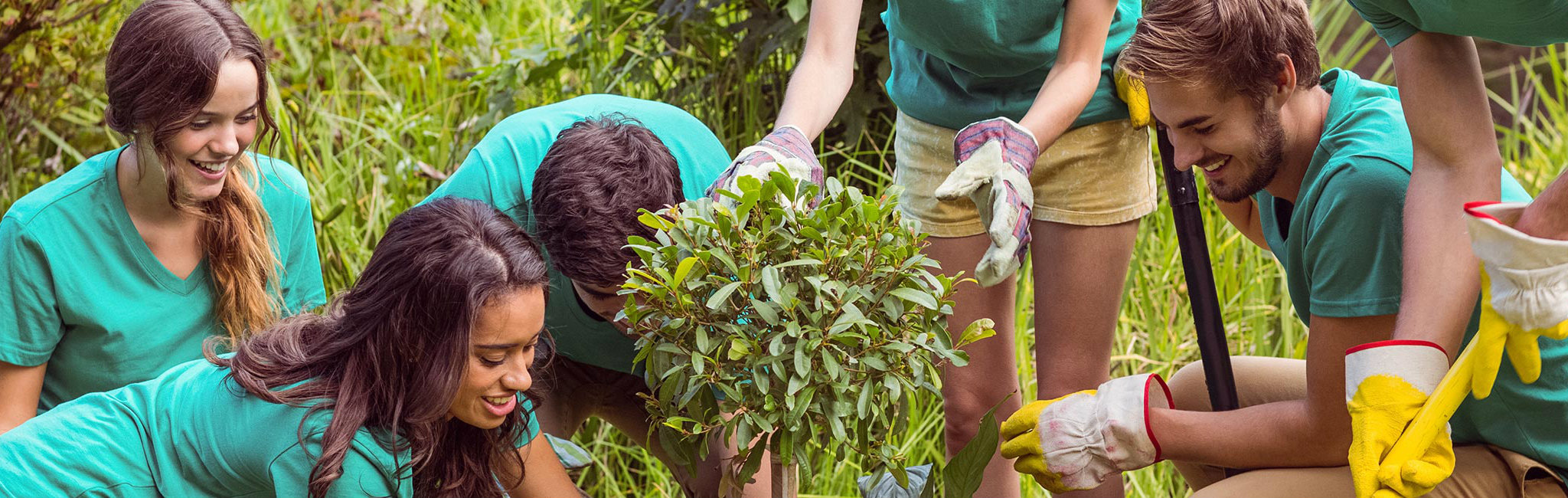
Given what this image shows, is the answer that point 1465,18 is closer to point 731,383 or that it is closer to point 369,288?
point 731,383

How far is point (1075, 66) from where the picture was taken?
6.12 feet

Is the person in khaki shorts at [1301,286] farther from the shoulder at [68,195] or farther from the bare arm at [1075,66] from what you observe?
the shoulder at [68,195]

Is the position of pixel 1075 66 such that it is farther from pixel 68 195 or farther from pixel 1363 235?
pixel 68 195

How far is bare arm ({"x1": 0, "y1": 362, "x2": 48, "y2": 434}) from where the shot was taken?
1971 mm

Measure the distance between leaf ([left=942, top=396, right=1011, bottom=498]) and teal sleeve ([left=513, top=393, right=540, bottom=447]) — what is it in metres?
0.60

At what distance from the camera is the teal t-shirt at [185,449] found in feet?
5.20

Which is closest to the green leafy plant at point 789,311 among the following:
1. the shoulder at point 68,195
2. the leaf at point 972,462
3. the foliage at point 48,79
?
the leaf at point 972,462

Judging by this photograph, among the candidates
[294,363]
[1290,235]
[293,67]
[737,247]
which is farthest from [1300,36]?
[293,67]

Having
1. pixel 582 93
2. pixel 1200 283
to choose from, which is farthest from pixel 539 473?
pixel 582 93

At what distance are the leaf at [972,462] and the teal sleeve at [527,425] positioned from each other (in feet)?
1.96

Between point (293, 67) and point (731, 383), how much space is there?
128 inches

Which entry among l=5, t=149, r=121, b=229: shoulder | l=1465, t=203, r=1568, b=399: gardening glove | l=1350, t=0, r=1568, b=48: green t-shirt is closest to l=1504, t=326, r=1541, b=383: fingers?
l=1465, t=203, r=1568, b=399: gardening glove

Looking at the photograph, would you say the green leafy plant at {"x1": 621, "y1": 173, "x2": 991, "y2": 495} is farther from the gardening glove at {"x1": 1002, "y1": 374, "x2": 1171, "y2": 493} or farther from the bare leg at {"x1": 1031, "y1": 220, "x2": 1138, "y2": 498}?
the bare leg at {"x1": 1031, "y1": 220, "x2": 1138, "y2": 498}

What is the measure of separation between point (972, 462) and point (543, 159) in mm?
802
